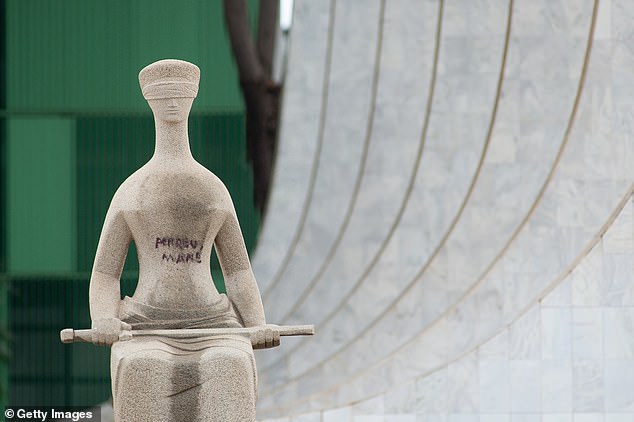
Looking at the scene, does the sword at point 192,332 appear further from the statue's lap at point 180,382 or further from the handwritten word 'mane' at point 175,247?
the handwritten word 'mane' at point 175,247

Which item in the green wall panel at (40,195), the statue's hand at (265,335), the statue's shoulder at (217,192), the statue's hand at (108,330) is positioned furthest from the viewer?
the green wall panel at (40,195)

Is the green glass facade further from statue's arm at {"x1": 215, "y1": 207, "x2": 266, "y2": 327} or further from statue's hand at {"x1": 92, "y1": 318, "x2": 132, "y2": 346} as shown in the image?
statue's hand at {"x1": 92, "y1": 318, "x2": 132, "y2": 346}

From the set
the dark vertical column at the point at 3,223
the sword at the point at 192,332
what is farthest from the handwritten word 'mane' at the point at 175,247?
the dark vertical column at the point at 3,223

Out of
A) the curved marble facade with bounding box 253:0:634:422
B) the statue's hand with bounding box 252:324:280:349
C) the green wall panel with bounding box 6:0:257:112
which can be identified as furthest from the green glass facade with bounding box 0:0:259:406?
the statue's hand with bounding box 252:324:280:349

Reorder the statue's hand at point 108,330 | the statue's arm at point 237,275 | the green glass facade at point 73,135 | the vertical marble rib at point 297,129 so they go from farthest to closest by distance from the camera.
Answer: the green glass facade at point 73,135
the vertical marble rib at point 297,129
the statue's arm at point 237,275
the statue's hand at point 108,330

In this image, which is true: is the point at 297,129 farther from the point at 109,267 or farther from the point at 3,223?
the point at 109,267

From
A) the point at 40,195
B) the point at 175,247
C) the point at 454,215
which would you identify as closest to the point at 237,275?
the point at 175,247

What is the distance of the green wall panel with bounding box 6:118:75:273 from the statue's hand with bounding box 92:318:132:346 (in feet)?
40.8

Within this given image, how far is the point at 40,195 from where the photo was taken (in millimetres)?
23250

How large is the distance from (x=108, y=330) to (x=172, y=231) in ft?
2.59

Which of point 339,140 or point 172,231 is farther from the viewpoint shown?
point 339,140

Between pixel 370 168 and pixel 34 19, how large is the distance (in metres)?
5.29

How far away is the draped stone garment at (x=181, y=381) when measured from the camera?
10766 mm

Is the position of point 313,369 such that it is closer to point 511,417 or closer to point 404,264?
point 404,264
